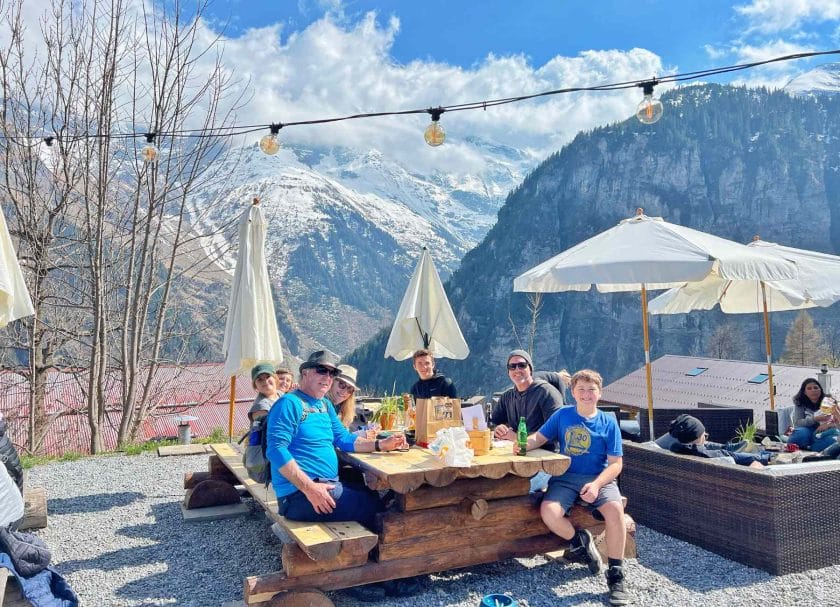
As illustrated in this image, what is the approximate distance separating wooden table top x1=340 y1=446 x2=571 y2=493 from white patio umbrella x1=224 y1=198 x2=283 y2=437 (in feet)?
8.29

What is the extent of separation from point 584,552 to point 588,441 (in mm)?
745

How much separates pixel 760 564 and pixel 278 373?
450cm

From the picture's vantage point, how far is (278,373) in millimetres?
6496

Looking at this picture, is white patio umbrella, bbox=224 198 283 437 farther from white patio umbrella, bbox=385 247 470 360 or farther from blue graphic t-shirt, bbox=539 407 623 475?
blue graphic t-shirt, bbox=539 407 623 475

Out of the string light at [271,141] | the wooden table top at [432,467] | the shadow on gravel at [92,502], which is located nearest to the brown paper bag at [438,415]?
the wooden table top at [432,467]

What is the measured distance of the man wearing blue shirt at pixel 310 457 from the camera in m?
3.67

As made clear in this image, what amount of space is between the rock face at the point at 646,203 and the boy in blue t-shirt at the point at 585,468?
9740 cm

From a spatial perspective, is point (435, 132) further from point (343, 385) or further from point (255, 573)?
point (255, 573)

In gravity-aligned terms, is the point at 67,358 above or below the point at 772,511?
above

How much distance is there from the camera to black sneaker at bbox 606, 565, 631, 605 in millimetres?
3727

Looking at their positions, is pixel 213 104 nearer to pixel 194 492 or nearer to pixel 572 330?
pixel 194 492

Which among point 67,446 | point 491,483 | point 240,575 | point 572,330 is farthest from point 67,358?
point 572,330

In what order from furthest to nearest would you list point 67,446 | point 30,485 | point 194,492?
1. point 67,446
2. point 30,485
3. point 194,492

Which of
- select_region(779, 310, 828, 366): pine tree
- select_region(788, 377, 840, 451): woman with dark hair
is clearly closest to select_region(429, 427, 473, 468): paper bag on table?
select_region(788, 377, 840, 451): woman with dark hair
